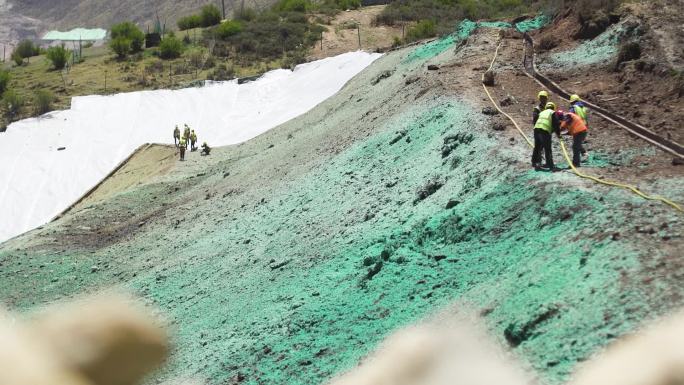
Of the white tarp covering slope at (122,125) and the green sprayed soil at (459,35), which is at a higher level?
the green sprayed soil at (459,35)

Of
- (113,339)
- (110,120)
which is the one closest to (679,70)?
(113,339)

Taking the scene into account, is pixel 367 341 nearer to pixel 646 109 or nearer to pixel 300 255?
pixel 300 255

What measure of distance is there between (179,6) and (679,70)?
307 ft

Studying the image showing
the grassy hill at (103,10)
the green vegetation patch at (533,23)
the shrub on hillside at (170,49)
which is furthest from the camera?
the grassy hill at (103,10)

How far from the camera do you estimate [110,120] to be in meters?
34.9

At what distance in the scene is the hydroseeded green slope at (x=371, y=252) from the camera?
923 centimetres

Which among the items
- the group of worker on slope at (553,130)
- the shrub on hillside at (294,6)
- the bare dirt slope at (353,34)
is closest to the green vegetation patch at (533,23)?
the group of worker on slope at (553,130)

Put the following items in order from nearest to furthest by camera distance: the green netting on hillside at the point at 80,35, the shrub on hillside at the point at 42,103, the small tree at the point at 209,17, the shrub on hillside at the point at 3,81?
1. the shrub on hillside at the point at 42,103
2. the shrub on hillside at the point at 3,81
3. the small tree at the point at 209,17
4. the green netting on hillside at the point at 80,35

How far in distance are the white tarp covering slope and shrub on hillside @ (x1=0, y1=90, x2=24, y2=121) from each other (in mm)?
4205

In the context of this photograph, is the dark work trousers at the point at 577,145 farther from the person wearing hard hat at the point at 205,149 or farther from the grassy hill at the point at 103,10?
the grassy hill at the point at 103,10

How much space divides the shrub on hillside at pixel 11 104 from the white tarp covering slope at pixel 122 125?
421cm

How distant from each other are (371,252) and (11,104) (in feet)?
107

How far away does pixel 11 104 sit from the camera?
40000 mm

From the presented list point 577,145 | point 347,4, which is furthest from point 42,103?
point 577,145
